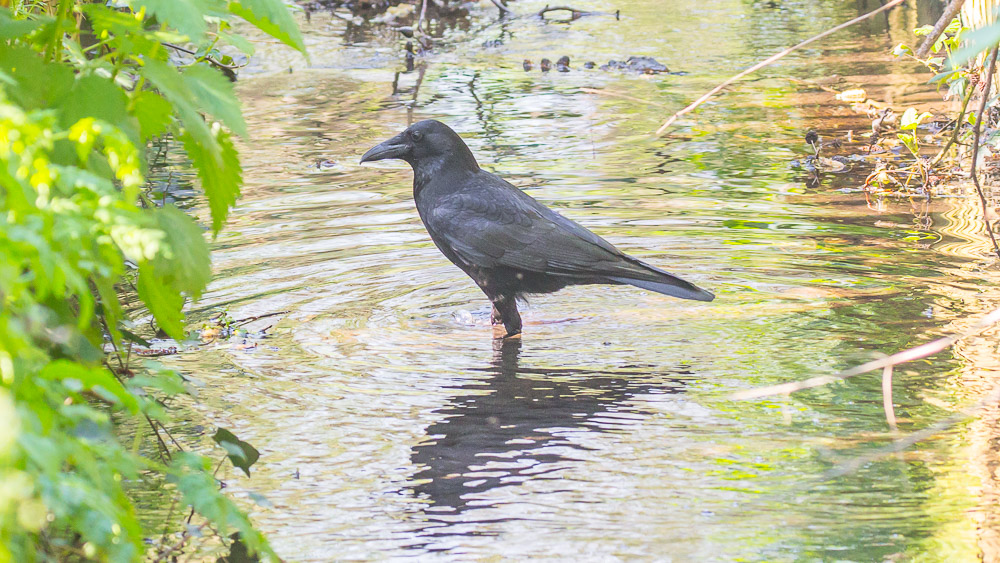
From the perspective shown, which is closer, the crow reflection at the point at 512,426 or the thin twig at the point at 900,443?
the thin twig at the point at 900,443

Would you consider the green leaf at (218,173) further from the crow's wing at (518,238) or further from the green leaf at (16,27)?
the crow's wing at (518,238)

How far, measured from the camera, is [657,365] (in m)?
4.79

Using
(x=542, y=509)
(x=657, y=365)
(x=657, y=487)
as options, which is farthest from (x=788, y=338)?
(x=542, y=509)

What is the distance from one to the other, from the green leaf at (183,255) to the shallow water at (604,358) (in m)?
1.04

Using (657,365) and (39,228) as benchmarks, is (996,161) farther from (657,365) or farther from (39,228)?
(39,228)

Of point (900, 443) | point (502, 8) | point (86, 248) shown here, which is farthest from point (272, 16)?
point (502, 8)

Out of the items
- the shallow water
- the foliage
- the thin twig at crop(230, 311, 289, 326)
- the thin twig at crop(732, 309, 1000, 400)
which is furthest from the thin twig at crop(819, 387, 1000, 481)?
the thin twig at crop(230, 311, 289, 326)

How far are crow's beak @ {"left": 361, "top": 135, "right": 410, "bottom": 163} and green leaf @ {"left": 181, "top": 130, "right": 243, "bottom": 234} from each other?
3.31m

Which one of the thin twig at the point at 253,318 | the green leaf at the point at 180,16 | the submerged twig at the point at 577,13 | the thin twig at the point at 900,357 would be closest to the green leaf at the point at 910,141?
the thin twig at the point at 253,318

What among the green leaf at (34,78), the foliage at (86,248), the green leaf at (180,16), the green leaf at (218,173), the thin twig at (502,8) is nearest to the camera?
the foliage at (86,248)

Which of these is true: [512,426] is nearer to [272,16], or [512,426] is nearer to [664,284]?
[664,284]

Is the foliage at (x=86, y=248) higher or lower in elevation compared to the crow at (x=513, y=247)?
higher

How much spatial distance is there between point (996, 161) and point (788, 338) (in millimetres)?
3575

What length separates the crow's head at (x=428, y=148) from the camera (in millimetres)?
6023
